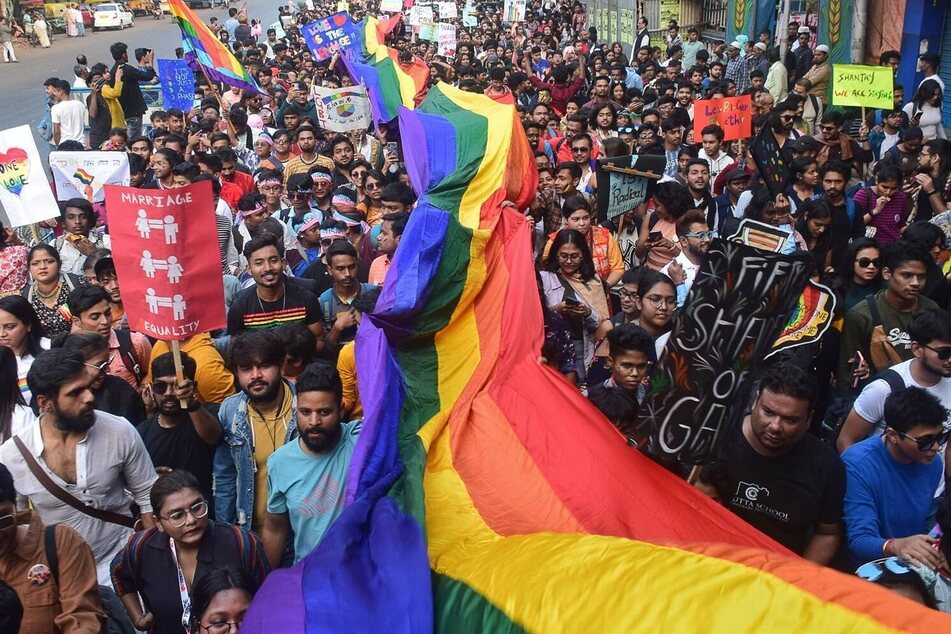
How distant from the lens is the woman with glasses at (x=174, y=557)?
3342mm

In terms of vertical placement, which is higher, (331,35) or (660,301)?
(331,35)

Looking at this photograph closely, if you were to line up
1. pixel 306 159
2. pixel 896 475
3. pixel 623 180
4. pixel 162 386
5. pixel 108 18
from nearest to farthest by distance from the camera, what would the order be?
pixel 896 475, pixel 162 386, pixel 623 180, pixel 306 159, pixel 108 18

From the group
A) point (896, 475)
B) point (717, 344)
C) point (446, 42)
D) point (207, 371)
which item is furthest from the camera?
point (446, 42)

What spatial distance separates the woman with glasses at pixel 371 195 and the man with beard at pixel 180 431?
3.63 metres

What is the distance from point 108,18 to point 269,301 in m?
42.5

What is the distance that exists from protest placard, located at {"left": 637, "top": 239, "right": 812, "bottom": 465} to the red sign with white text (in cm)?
214

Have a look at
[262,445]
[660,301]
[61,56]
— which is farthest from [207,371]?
[61,56]

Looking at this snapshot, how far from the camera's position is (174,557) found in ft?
11.1

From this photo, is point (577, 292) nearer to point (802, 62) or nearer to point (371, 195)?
point (371, 195)

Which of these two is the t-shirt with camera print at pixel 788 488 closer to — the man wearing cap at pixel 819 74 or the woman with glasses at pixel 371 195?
the woman with glasses at pixel 371 195

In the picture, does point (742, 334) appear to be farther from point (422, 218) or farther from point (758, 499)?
point (422, 218)

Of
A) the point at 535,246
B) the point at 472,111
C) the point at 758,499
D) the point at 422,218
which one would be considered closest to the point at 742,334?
the point at 758,499

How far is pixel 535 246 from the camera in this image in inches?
275

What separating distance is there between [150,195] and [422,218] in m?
2.02
